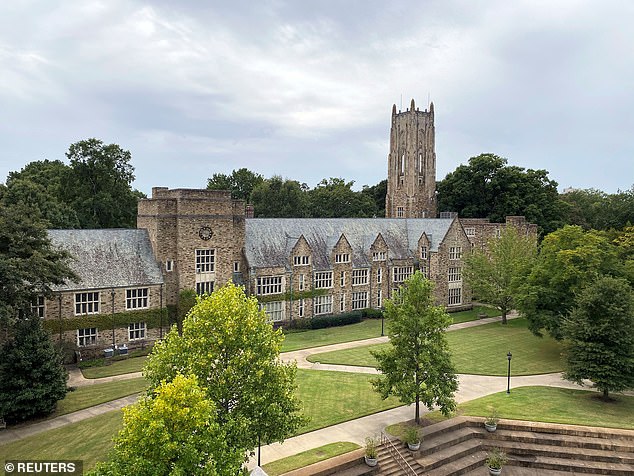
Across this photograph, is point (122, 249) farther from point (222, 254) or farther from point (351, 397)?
point (351, 397)

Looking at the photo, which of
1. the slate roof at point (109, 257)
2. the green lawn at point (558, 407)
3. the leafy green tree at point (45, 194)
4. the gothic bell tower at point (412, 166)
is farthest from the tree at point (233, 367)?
the gothic bell tower at point (412, 166)

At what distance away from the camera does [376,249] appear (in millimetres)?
55625

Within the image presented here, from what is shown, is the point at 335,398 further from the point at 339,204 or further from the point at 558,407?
the point at 339,204

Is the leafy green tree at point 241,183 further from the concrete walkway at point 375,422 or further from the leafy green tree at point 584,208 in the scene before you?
the concrete walkway at point 375,422

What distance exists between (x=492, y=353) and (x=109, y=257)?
111ft

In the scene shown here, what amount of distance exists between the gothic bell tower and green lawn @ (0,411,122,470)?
3336 inches

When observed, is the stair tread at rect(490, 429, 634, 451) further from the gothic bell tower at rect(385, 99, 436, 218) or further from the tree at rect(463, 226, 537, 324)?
the gothic bell tower at rect(385, 99, 436, 218)

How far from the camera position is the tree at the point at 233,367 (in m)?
17.8

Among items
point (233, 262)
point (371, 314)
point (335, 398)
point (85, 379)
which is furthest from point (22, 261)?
point (371, 314)

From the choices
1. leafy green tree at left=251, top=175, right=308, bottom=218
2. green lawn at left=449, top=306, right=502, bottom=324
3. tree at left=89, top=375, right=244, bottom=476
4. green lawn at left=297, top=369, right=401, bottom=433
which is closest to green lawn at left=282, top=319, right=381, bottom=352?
green lawn at left=297, top=369, right=401, bottom=433

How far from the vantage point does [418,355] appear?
975 inches

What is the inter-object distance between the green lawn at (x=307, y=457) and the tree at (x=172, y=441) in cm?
683

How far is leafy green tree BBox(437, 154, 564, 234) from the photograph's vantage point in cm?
8138

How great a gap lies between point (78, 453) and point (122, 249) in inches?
818
